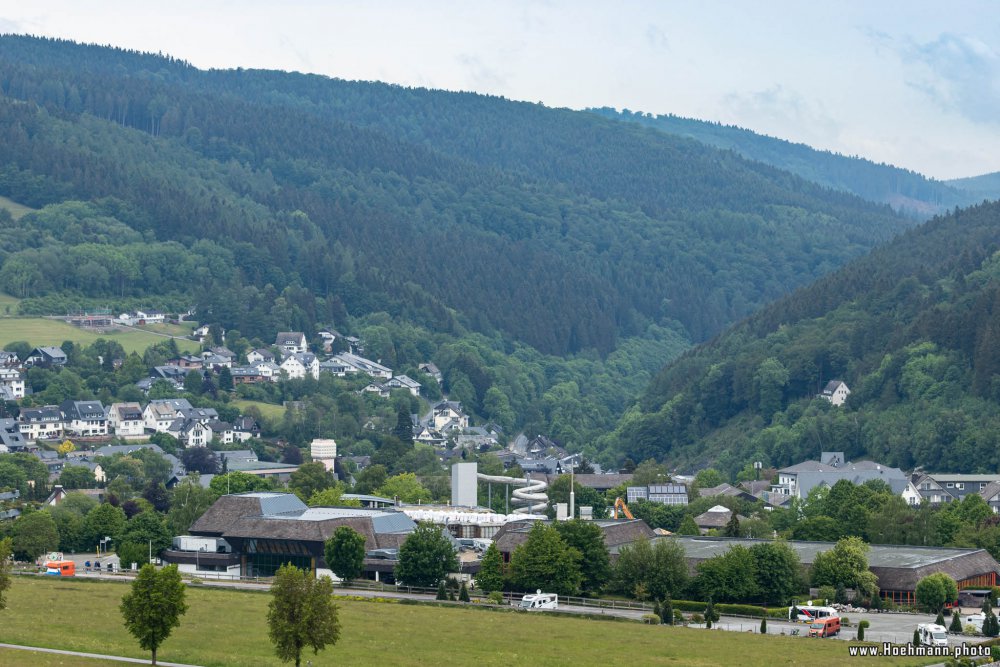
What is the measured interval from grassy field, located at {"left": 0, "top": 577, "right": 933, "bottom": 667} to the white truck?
3071mm

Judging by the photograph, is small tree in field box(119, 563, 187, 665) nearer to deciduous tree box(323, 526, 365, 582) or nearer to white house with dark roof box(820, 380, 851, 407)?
deciduous tree box(323, 526, 365, 582)

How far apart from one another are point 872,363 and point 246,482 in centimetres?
6917

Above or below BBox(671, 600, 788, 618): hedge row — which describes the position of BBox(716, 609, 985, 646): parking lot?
below

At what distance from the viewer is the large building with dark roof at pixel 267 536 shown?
8869cm

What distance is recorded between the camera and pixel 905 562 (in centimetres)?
8300

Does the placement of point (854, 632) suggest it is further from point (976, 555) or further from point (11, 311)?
point (11, 311)

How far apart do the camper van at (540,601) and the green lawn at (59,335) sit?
11369 centimetres

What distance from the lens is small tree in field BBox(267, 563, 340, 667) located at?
5550 cm

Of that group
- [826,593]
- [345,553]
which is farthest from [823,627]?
[345,553]

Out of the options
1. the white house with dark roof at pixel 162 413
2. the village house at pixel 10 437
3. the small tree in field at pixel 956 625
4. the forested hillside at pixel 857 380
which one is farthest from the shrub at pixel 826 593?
the white house with dark roof at pixel 162 413

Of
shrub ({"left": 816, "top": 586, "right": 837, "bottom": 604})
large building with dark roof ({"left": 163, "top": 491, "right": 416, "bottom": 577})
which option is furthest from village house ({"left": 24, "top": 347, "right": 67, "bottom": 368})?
shrub ({"left": 816, "top": 586, "right": 837, "bottom": 604})

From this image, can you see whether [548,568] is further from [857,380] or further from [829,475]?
Result: [857,380]

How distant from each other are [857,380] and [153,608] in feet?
376

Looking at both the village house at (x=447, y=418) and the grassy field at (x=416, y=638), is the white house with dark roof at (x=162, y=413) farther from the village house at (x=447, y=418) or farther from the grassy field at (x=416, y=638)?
the grassy field at (x=416, y=638)
